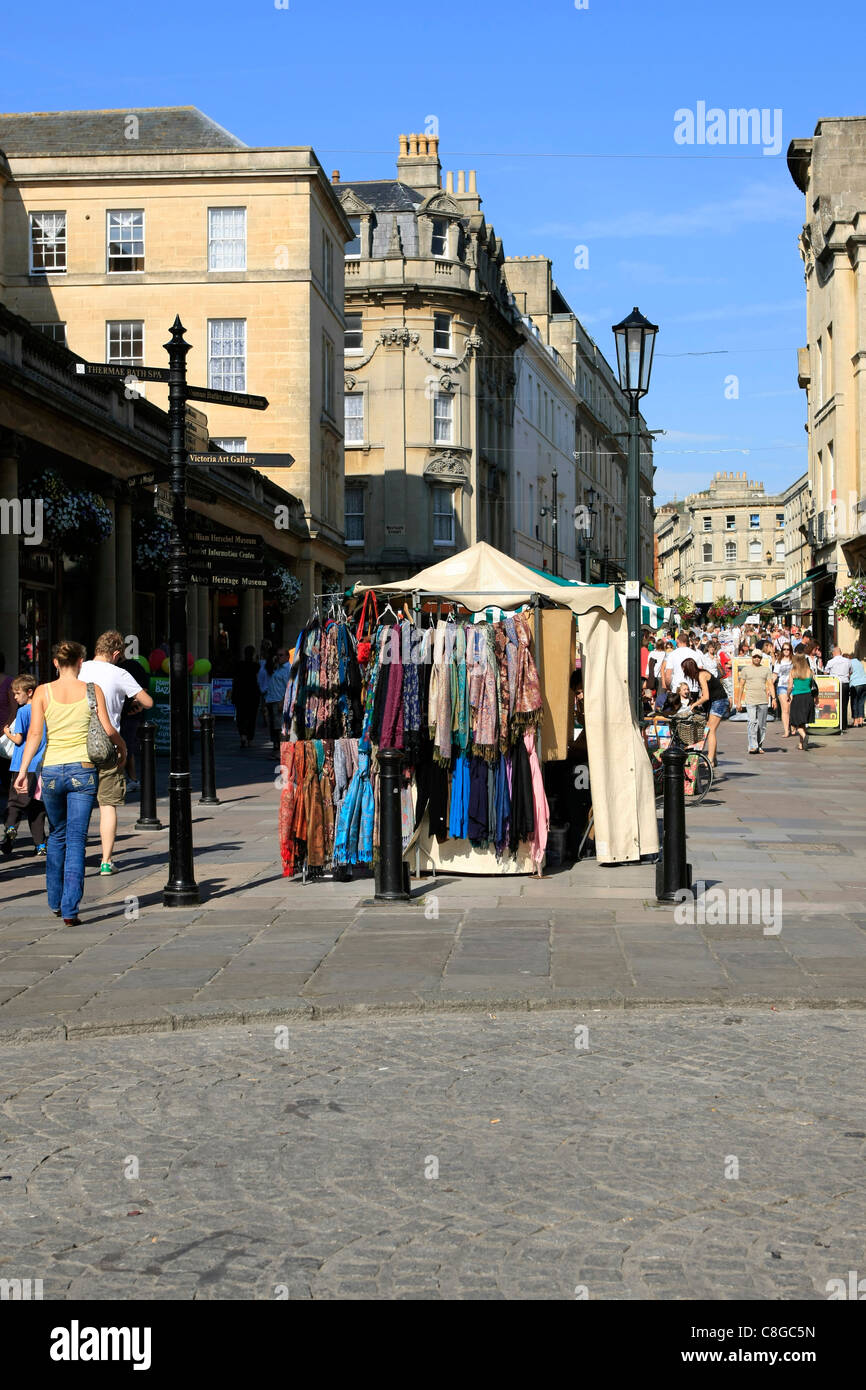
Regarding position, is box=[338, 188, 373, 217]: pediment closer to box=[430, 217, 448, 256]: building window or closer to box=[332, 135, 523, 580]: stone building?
box=[332, 135, 523, 580]: stone building

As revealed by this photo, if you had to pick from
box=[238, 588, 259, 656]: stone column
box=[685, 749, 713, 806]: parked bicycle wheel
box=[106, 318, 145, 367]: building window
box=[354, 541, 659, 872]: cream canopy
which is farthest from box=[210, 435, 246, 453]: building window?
box=[354, 541, 659, 872]: cream canopy

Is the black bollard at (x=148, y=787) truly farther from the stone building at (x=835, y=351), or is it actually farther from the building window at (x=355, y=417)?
the building window at (x=355, y=417)

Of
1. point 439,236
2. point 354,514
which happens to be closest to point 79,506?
point 354,514

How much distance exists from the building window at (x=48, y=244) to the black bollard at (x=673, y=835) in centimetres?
3538

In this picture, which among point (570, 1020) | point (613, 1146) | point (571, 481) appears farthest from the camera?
point (571, 481)

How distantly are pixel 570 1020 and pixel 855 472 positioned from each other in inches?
1591

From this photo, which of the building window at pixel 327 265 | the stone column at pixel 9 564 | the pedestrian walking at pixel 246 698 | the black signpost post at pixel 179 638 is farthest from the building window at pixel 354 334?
the black signpost post at pixel 179 638

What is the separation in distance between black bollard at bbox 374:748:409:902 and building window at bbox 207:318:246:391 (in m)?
32.7

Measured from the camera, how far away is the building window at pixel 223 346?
41.4 m

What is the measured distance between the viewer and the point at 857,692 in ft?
110

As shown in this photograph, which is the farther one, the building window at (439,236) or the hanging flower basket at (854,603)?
the building window at (439,236)
